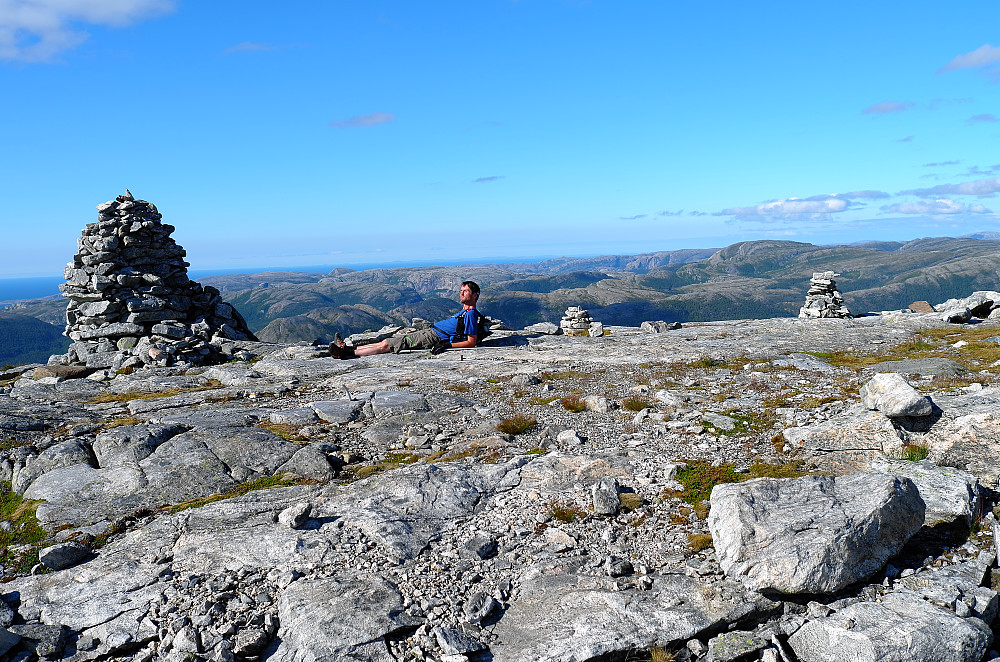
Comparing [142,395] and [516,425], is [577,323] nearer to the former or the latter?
[516,425]

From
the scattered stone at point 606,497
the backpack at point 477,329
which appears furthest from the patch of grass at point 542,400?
the backpack at point 477,329

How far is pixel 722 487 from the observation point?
9.33 metres

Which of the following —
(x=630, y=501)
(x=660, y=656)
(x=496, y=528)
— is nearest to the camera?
(x=660, y=656)

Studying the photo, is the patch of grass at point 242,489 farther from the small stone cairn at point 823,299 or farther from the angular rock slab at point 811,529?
the small stone cairn at point 823,299

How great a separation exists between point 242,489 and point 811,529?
10.4 m

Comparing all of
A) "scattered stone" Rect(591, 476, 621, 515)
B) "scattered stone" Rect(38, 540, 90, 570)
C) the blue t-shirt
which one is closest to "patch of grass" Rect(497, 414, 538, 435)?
"scattered stone" Rect(591, 476, 621, 515)

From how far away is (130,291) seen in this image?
3300 centimetres

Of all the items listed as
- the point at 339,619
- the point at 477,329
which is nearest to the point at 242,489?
the point at 339,619

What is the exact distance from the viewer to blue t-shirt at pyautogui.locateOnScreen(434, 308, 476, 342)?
27969 millimetres

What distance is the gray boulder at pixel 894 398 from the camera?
38.2 ft

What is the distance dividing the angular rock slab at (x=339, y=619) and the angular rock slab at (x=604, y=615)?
1.45 m

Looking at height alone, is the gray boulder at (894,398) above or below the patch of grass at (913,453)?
above

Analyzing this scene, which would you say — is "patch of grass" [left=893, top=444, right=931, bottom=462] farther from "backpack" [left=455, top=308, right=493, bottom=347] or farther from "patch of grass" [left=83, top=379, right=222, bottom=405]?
"patch of grass" [left=83, top=379, right=222, bottom=405]

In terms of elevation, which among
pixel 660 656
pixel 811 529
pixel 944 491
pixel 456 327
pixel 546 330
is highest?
pixel 456 327
